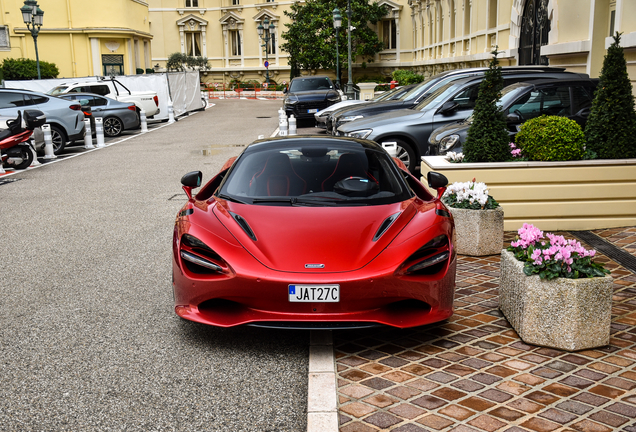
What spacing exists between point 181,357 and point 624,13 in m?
12.2

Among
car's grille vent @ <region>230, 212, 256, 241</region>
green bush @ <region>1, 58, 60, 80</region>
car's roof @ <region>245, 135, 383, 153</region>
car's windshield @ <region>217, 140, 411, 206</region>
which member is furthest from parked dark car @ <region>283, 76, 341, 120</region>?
green bush @ <region>1, 58, 60, 80</region>

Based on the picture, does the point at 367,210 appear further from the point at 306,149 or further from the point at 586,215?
the point at 586,215

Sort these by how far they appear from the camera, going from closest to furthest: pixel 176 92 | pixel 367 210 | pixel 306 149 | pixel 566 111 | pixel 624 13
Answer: pixel 367 210 → pixel 306 149 → pixel 566 111 → pixel 624 13 → pixel 176 92

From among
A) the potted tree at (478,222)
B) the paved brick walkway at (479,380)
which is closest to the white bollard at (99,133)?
the potted tree at (478,222)

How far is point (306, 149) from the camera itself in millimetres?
6191

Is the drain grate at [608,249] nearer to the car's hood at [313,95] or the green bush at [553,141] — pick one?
the green bush at [553,141]

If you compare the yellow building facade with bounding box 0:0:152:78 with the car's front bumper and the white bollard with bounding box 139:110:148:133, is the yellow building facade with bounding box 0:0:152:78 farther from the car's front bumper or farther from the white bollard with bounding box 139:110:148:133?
the car's front bumper

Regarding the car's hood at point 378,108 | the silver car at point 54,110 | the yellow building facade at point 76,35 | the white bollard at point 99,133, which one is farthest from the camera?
the yellow building facade at point 76,35

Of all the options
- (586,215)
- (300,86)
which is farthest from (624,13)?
(300,86)

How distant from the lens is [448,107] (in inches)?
489

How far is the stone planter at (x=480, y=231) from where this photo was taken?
23.8ft

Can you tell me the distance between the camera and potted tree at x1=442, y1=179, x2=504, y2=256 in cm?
725

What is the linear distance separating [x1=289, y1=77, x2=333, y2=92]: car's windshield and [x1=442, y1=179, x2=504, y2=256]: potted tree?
811 inches

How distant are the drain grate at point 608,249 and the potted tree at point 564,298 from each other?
2.24 metres
